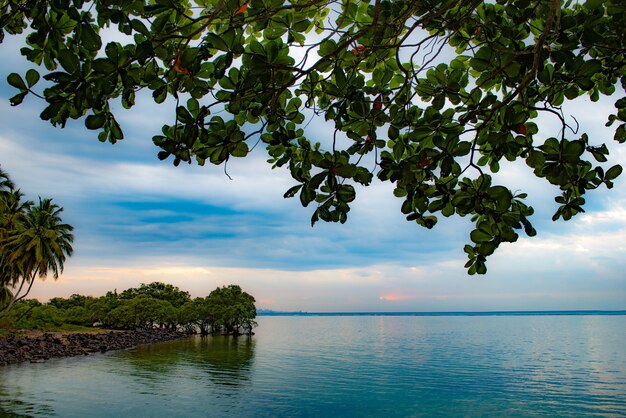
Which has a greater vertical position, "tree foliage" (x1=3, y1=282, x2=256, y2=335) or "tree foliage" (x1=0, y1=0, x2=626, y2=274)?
"tree foliage" (x1=0, y1=0, x2=626, y2=274)

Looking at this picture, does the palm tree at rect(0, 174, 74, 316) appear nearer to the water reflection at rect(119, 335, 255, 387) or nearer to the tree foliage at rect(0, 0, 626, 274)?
the water reflection at rect(119, 335, 255, 387)

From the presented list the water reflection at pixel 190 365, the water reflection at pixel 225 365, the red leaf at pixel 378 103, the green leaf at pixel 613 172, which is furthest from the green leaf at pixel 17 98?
the water reflection at pixel 225 365

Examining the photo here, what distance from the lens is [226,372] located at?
128 ft

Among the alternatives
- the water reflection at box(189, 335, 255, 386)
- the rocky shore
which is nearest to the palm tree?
the rocky shore

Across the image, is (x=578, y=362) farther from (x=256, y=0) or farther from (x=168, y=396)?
(x=256, y=0)

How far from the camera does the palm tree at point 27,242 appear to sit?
42.2 m

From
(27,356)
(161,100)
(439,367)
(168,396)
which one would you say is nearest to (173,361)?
(27,356)

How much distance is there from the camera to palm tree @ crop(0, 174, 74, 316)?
4225 centimetres

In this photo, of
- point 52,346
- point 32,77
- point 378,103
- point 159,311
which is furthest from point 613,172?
point 159,311

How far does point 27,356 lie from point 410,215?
4639 cm

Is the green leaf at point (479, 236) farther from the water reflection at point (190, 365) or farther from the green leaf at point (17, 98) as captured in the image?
the water reflection at point (190, 365)

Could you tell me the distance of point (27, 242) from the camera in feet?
142

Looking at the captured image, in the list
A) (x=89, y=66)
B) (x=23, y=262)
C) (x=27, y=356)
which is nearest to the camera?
(x=89, y=66)

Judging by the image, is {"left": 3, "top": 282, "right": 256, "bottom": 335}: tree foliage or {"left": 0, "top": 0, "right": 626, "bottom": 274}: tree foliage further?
{"left": 3, "top": 282, "right": 256, "bottom": 335}: tree foliage
